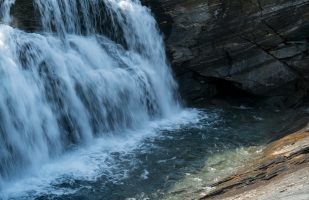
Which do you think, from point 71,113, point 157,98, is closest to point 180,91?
point 157,98

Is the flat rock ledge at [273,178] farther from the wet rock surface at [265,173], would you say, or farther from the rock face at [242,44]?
the rock face at [242,44]

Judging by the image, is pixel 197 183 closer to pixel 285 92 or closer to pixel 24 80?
pixel 24 80

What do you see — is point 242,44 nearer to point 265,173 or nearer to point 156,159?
point 156,159

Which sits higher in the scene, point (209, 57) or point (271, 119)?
point (209, 57)

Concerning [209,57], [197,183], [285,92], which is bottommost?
[197,183]

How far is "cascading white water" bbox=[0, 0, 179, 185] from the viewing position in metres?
15.4

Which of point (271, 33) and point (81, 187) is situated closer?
point (81, 187)

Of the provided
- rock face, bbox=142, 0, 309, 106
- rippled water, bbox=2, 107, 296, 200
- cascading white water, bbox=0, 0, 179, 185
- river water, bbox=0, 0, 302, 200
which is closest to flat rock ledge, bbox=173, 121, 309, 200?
rippled water, bbox=2, 107, 296, 200

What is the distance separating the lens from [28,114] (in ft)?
51.2

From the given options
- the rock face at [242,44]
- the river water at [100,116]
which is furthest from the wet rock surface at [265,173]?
the rock face at [242,44]

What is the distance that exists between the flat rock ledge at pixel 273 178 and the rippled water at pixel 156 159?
2.78 ft

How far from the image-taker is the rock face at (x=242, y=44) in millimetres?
19547

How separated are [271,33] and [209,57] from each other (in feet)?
7.73

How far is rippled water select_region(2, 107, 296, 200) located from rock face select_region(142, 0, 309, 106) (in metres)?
1.63
